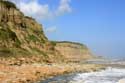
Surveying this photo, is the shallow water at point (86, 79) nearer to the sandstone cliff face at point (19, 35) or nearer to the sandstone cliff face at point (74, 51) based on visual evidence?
the sandstone cliff face at point (19, 35)

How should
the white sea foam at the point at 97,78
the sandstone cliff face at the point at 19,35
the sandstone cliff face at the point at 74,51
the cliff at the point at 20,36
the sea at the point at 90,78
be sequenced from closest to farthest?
the sea at the point at 90,78
the white sea foam at the point at 97,78
the cliff at the point at 20,36
the sandstone cliff face at the point at 19,35
the sandstone cliff face at the point at 74,51

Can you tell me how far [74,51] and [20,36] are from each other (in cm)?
10935

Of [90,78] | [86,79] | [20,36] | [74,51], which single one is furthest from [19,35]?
[74,51]

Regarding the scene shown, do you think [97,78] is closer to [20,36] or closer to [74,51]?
[20,36]

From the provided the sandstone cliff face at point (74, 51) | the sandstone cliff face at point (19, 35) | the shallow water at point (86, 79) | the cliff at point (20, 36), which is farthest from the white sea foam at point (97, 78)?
the sandstone cliff face at point (74, 51)


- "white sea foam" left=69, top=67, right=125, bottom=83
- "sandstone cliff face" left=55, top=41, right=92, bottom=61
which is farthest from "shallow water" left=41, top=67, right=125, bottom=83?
"sandstone cliff face" left=55, top=41, right=92, bottom=61

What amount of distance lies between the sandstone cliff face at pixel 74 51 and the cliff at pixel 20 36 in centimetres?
7614

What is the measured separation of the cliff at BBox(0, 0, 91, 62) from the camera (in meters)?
64.4

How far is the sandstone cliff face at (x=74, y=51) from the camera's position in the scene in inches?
6772

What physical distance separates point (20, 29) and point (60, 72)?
108 feet

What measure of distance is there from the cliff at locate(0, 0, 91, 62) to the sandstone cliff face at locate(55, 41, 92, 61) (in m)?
76.1

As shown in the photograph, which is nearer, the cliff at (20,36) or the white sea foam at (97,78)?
the white sea foam at (97,78)

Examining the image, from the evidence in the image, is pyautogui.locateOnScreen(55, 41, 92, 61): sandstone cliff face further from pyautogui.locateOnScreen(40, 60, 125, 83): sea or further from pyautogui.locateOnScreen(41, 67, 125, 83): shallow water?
Result: pyautogui.locateOnScreen(41, 67, 125, 83): shallow water

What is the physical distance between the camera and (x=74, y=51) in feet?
600
